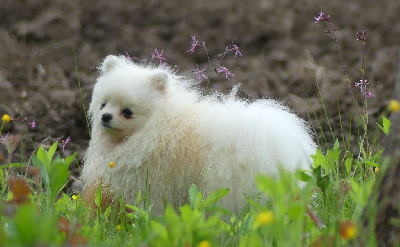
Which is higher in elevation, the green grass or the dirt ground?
the dirt ground

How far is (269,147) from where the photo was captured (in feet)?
9.69

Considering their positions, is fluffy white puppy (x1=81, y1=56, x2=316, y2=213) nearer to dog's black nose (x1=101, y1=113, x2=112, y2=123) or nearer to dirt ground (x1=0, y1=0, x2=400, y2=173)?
dog's black nose (x1=101, y1=113, x2=112, y2=123)

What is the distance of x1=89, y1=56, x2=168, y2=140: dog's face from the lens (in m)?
3.11

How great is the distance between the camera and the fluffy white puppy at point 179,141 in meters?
2.96

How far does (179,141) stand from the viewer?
3.02 meters

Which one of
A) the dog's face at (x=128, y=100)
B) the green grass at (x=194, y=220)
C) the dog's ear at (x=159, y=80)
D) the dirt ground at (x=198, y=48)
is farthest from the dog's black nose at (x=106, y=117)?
the dirt ground at (x=198, y=48)

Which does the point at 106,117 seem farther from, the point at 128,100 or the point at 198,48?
the point at 198,48

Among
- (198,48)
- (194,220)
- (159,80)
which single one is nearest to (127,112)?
(159,80)

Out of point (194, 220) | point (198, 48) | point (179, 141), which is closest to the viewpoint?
point (194, 220)

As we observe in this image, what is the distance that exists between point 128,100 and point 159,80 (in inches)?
6.5

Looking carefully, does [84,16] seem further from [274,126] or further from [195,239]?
[195,239]

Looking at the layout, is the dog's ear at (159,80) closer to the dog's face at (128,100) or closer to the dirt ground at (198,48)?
the dog's face at (128,100)

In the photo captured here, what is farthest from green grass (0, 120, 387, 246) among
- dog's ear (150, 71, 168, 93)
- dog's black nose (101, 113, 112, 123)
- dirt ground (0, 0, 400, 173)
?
dirt ground (0, 0, 400, 173)

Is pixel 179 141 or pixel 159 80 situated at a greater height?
pixel 159 80
